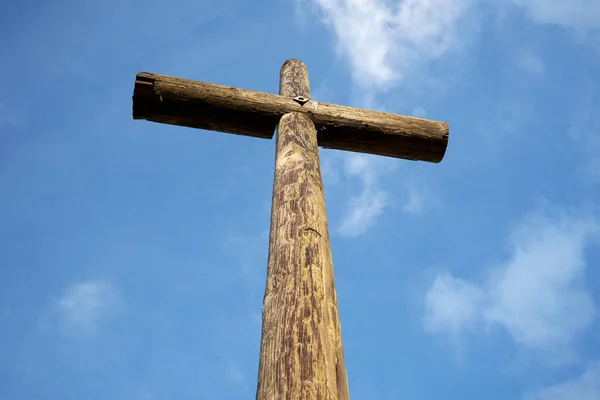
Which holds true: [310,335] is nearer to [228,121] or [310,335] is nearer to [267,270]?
[267,270]

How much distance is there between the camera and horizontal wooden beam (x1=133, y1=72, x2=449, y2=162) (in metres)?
4.15

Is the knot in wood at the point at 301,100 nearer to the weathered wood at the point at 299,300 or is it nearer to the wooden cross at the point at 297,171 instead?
the wooden cross at the point at 297,171

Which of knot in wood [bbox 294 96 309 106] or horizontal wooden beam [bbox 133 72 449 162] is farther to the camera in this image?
knot in wood [bbox 294 96 309 106]

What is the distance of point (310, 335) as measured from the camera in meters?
2.31

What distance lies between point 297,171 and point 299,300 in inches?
42.8

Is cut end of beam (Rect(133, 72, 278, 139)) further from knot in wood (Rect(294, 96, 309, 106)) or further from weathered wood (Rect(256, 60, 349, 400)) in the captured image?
weathered wood (Rect(256, 60, 349, 400))

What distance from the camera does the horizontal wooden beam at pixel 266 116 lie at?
4152 millimetres

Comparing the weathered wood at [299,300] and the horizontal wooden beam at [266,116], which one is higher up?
the horizontal wooden beam at [266,116]

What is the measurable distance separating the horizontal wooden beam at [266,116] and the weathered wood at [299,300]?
765 millimetres

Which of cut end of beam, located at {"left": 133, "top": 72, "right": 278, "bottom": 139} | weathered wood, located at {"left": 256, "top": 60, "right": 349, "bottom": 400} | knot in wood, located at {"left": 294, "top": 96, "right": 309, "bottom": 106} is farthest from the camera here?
knot in wood, located at {"left": 294, "top": 96, "right": 309, "bottom": 106}

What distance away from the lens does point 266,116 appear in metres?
4.19

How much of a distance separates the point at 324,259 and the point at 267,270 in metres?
0.29

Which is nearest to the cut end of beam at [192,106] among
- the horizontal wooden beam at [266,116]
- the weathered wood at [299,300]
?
the horizontal wooden beam at [266,116]

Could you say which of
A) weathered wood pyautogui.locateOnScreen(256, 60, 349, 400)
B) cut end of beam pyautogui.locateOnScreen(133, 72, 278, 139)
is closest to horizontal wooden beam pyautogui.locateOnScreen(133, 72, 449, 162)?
cut end of beam pyautogui.locateOnScreen(133, 72, 278, 139)
